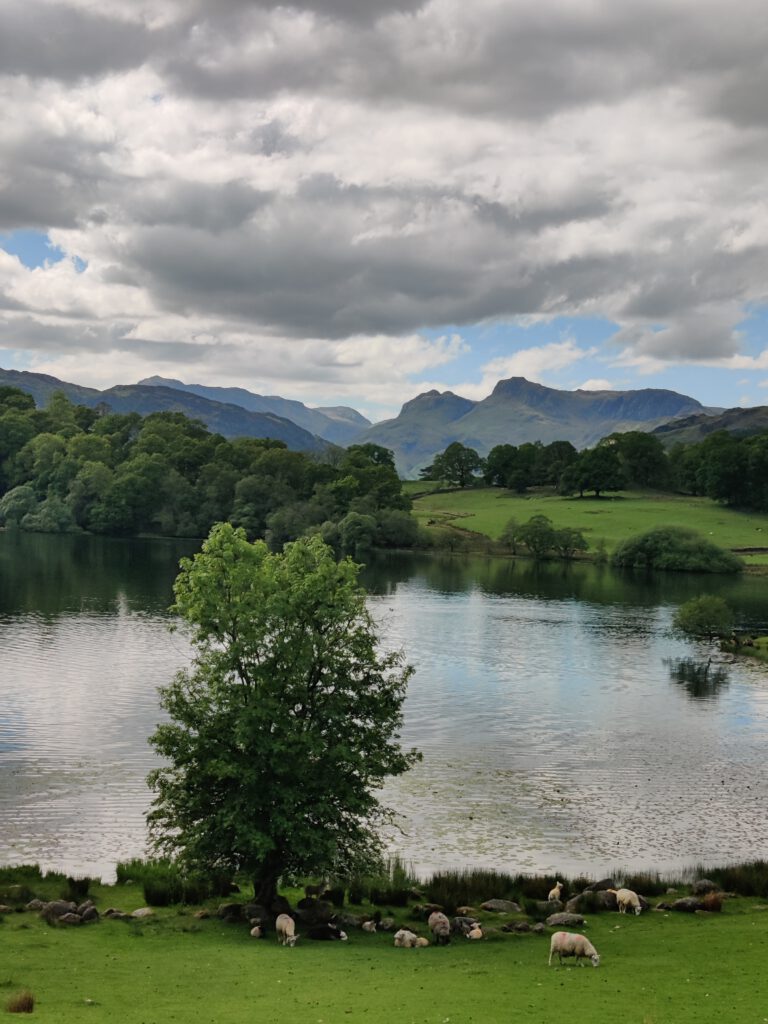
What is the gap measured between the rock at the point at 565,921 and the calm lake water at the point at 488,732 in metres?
7.74

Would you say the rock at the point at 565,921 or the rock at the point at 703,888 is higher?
the rock at the point at 565,921

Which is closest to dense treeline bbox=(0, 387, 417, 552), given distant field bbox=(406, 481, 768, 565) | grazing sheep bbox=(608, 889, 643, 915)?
distant field bbox=(406, 481, 768, 565)

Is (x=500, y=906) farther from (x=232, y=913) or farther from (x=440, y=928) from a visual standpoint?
(x=232, y=913)

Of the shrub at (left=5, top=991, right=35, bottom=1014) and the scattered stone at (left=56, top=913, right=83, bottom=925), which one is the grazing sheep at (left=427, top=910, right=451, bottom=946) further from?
the shrub at (left=5, top=991, right=35, bottom=1014)

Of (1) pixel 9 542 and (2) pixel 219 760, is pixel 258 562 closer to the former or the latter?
(2) pixel 219 760

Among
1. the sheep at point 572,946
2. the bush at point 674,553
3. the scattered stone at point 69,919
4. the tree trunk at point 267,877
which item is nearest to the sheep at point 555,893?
the sheep at point 572,946

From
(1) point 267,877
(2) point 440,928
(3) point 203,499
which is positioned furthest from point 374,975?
(3) point 203,499

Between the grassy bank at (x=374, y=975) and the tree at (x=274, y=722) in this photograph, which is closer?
the grassy bank at (x=374, y=975)

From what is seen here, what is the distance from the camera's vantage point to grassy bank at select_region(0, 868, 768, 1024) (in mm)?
19469

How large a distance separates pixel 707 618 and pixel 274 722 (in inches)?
2612

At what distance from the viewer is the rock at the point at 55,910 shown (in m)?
26.8

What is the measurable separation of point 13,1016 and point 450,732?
3830cm

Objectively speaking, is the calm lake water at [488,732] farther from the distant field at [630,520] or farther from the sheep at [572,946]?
the distant field at [630,520]

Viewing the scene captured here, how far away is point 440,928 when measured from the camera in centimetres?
2677
